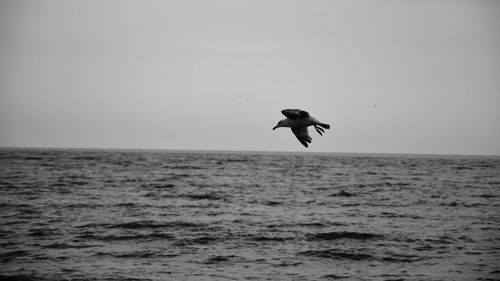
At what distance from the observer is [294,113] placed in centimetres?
723

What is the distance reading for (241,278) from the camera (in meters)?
12.5

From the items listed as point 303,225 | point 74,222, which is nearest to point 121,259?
point 74,222

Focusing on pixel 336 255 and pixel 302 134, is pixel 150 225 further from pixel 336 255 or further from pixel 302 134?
pixel 302 134

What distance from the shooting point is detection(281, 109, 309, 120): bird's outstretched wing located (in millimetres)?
7101

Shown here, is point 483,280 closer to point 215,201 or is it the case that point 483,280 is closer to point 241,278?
point 241,278

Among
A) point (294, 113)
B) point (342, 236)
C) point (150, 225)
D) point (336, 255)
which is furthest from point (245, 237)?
point (294, 113)

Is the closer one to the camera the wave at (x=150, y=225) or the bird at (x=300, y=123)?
the bird at (x=300, y=123)

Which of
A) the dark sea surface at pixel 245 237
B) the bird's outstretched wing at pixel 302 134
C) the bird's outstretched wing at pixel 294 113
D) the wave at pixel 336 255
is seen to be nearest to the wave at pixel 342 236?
the dark sea surface at pixel 245 237

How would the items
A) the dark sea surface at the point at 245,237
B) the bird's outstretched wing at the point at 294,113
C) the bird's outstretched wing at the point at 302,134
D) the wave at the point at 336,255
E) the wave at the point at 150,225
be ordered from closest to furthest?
1. the bird's outstretched wing at the point at 294,113
2. the bird's outstretched wing at the point at 302,134
3. the dark sea surface at the point at 245,237
4. the wave at the point at 336,255
5. the wave at the point at 150,225

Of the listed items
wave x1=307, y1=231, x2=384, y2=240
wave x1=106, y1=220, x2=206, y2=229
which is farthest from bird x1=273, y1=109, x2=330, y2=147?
wave x1=106, y1=220, x2=206, y2=229

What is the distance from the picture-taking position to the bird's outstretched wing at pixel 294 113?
7.10 m

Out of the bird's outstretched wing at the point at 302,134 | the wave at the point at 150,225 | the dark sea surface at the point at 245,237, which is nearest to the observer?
the bird's outstretched wing at the point at 302,134

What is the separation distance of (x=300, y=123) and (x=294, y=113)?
29cm

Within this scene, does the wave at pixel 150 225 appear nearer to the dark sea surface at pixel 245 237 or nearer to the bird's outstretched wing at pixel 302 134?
the dark sea surface at pixel 245 237
